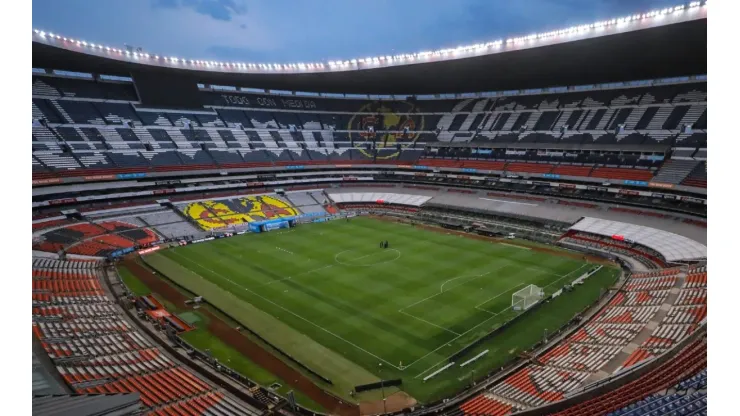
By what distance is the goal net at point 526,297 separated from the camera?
986 inches

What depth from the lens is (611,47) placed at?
120 ft

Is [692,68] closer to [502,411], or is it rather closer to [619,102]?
[619,102]

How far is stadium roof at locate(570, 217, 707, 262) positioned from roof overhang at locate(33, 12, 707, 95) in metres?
16.1

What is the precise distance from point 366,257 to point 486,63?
2596 cm

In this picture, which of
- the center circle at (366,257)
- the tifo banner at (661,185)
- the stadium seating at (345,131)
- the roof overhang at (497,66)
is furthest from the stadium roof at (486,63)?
the center circle at (366,257)

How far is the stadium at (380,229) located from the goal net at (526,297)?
0.13 metres

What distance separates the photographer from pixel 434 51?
47.8 metres

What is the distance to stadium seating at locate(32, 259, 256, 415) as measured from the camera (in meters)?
16.0

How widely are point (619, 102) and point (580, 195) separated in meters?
15.8

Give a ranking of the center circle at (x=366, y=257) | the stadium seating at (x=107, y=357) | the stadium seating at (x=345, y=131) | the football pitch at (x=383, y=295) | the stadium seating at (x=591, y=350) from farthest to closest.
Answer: the stadium seating at (x=345, y=131)
the center circle at (x=366, y=257)
the football pitch at (x=383, y=295)
the stadium seating at (x=591, y=350)
the stadium seating at (x=107, y=357)

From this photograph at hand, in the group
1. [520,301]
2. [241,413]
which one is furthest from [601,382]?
[241,413]

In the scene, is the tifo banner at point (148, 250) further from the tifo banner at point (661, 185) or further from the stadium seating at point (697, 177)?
the stadium seating at point (697, 177)

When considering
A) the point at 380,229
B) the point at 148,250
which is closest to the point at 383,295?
→ the point at 380,229

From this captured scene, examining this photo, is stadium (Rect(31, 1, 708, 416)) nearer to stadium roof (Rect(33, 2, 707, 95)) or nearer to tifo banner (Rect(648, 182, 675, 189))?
tifo banner (Rect(648, 182, 675, 189))
